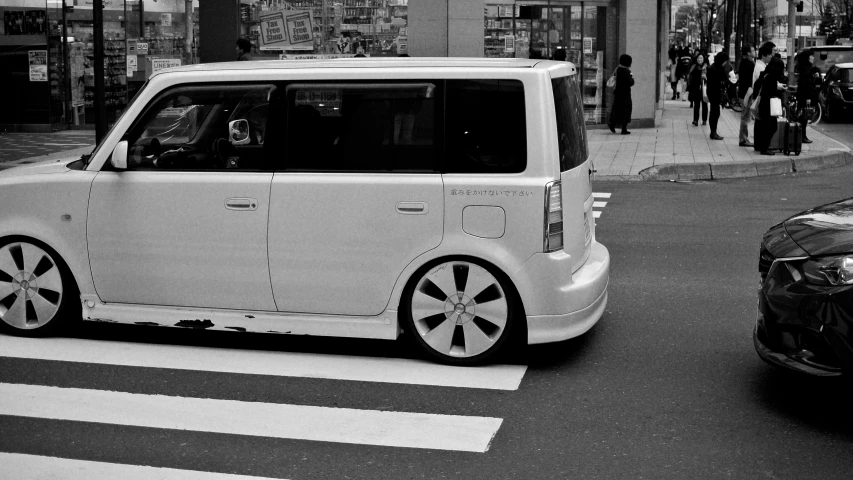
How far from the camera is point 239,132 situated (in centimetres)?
676

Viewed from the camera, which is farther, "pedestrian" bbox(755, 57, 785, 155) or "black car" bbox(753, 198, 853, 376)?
"pedestrian" bbox(755, 57, 785, 155)

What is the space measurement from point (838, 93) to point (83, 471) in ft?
95.7

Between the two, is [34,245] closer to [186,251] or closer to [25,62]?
[186,251]

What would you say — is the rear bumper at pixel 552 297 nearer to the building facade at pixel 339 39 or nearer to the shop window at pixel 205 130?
the shop window at pixel 205 130

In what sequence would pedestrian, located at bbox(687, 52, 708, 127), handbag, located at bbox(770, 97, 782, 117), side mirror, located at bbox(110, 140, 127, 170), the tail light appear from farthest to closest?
pedestrian, located at bbox(687, 52, 708, 127) → handbag, located at bbox(770, 97, 782, 117) → side mirror, located at bbox(110, 140, 127, 170) → the tail light

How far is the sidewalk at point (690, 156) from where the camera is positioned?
17.1 m

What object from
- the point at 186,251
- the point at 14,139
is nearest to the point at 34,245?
the point at 186,251

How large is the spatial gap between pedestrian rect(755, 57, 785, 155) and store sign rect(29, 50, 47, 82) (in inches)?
590

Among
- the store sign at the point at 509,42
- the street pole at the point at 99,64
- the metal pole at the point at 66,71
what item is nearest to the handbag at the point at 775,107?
the store sign at the point at 509,42

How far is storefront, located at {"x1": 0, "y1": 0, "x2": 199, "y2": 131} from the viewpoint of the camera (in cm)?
2438

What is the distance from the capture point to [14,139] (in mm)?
22922

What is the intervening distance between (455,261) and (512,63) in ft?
4.04

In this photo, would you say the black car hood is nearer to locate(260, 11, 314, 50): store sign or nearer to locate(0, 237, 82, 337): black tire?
locate(0, 237, 82, 337): black tire

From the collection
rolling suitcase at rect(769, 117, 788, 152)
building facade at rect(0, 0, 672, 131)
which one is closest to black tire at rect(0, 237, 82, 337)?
rolling suitcase at rect(769, 117, 788, 152)
